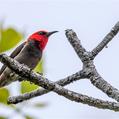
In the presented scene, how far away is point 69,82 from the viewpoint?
2.84m

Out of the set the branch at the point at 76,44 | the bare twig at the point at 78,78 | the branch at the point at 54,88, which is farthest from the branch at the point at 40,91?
the branch at the point at 54,88

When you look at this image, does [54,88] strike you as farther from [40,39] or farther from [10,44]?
[40,39]

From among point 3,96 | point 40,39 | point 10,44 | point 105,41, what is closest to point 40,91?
point 3,96

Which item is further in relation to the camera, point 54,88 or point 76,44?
point 76,44

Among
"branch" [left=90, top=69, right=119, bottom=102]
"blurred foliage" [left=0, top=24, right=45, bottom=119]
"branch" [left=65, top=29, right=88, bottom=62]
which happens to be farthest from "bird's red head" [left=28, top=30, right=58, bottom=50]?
"branch" [left=90, top=69, right=119, bottom=102]

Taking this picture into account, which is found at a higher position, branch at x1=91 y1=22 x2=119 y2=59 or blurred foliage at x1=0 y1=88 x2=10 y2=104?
branch at x1=91 y1=22 x2=119 y2=59

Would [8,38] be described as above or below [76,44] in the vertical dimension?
below

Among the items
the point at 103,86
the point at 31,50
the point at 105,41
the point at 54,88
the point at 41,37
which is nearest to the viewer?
the point at 54,88

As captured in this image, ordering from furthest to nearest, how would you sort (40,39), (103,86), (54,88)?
(40,39)
(103,86)
(54,88)

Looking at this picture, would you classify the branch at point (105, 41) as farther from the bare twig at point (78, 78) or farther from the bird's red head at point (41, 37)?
the bird's red head at point (41, 37)

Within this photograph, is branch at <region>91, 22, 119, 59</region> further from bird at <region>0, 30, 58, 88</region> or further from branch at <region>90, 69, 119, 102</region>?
bird at <region>0, 30, 58, 88</region>

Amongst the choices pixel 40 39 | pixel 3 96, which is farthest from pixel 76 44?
pixel 40 39

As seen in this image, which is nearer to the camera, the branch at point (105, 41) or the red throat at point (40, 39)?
the branch at point (105, 41)

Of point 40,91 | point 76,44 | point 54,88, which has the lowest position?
point 40,91
